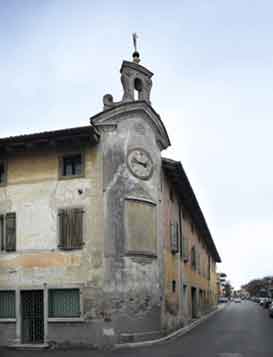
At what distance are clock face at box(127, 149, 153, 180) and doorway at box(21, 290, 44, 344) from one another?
5914 mm

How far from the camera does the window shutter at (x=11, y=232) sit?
19203 mm

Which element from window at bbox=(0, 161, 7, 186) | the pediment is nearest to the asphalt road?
window at bbox=(0, 161, 7, 186)

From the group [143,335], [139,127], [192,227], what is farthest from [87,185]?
[192,227]

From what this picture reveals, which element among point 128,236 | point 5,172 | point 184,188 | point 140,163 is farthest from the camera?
point 184,188

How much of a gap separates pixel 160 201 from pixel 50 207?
15.3 ft

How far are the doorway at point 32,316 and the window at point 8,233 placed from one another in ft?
6.11

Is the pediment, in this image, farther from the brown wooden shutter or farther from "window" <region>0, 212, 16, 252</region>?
"window" <region>0, 212, 16, 252</region>

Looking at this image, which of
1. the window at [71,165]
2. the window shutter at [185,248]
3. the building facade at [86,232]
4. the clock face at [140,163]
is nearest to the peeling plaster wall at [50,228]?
the building facade at [86,232]

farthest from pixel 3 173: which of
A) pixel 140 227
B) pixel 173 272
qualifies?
pixel 173 272

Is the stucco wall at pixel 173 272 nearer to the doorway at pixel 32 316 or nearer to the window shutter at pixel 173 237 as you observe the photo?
the window shutter at pixel 173 237

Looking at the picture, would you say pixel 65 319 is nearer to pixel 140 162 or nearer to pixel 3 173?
pixel 3 173

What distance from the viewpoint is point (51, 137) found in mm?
18688

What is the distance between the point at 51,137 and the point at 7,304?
22.0 ft

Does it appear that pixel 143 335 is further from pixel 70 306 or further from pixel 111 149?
pixel 111 149
